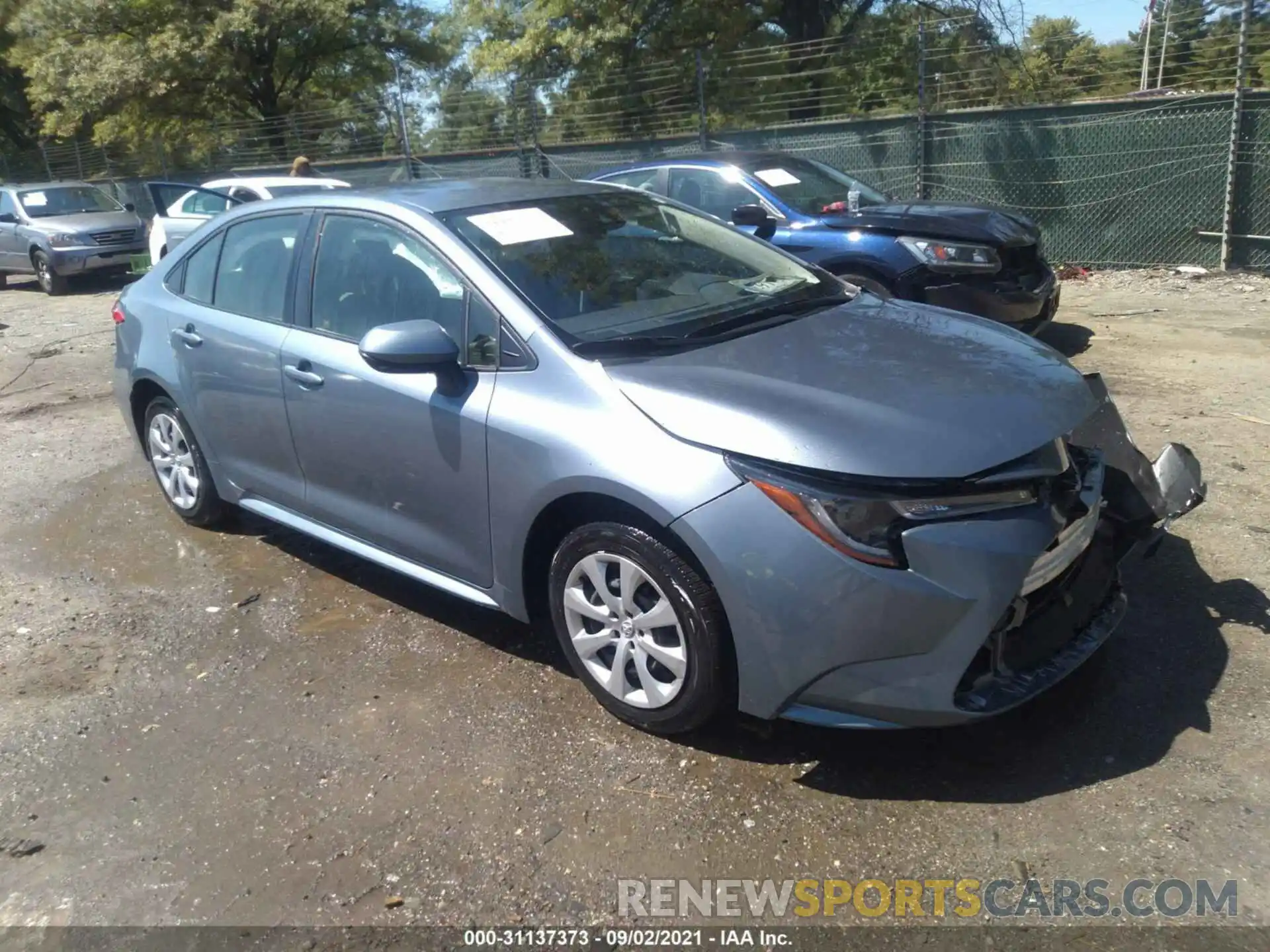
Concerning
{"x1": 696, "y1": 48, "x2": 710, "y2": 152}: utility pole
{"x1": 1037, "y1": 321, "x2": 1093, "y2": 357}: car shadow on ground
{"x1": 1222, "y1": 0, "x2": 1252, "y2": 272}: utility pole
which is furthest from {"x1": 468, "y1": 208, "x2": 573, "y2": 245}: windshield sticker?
{"x1": 696, "y1": 48, "x2": 710, "y2": 152}: utility pole

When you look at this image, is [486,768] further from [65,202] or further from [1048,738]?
[65,202]

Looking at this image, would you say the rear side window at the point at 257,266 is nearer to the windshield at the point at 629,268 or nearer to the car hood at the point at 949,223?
the windshield at the point at 629,268

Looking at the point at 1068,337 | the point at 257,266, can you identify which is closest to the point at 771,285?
the point at 257,266

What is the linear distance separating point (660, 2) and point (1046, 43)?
24.5 feet

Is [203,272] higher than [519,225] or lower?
lower

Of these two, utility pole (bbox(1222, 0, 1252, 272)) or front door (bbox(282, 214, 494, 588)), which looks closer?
front door (bbox(282, 214, 494, 588))

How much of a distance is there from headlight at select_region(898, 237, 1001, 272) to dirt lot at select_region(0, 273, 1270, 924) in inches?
100

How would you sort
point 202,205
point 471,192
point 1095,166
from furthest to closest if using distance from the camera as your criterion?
1. point 202,205
2. point 1095,166
3. point 471,192

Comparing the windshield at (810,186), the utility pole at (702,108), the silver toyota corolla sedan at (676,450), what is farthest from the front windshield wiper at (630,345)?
the utility pole at (702,108)

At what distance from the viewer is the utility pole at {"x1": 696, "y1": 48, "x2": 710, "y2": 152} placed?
14.2 m

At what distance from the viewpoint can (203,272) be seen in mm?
4836

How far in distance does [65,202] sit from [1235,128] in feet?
51.7

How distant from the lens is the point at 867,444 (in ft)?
9.06

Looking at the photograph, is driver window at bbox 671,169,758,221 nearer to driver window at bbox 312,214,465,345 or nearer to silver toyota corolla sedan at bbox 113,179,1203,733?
silver toyota corolla sedan at bbox 113,179,1203,733
